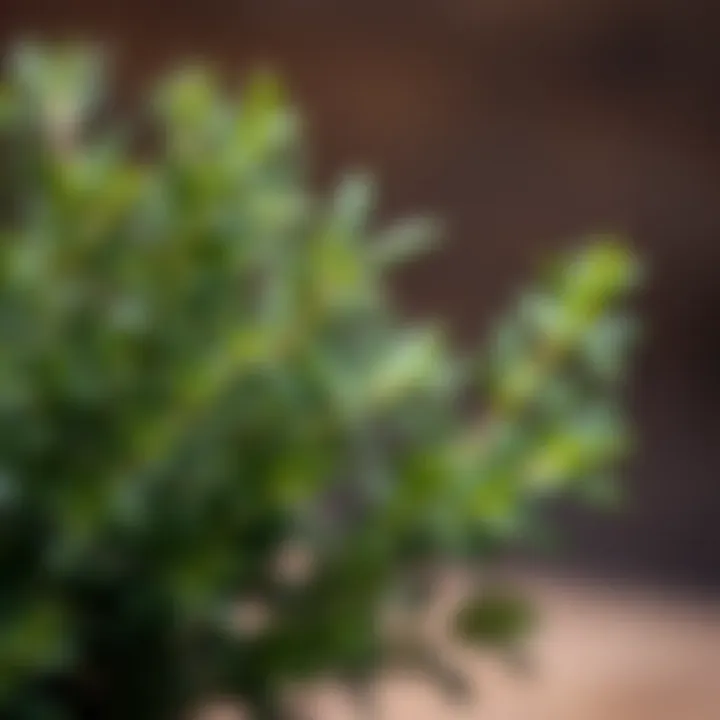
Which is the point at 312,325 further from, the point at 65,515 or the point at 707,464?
the point at 707,464

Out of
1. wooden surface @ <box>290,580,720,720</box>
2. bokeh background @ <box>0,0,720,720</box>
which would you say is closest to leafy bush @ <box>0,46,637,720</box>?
wooden surface @ <box>290,580,720,720</box>

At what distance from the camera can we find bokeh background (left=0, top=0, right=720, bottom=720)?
3.07ft

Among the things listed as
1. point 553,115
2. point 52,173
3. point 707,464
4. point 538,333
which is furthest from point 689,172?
point 52,173

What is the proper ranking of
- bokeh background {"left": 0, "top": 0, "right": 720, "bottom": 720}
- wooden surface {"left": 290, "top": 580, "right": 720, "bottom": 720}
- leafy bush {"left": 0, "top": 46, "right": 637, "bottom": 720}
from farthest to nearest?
bokeh background {"left": 0, "top": 0, "right": 720, "bottom": 720}
wooden surface {"left": 290, "top": 580, "right": 720, "bottom": 720}
leafy bush {"left": 0, "top": 46, "right": 637, "bottom": 720}

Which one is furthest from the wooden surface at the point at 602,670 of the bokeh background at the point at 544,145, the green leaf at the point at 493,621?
the green leaf at the point at 493,621

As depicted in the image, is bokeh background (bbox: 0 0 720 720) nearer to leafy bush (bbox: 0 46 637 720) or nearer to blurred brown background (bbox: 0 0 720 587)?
blurred brown background (bbox: 0 0 720 587)

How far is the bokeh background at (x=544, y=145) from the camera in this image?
935 mm

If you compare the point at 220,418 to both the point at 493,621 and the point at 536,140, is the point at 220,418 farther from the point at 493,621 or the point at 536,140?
the point at 536,140

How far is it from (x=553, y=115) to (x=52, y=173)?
59 centimetres

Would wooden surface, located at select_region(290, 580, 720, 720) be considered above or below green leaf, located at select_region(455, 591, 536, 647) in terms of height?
above

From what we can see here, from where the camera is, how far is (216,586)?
43 cm

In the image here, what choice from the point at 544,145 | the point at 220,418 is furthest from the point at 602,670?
the point at 220,418

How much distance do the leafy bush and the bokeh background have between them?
0.48 meters

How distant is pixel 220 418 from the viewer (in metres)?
0.43
